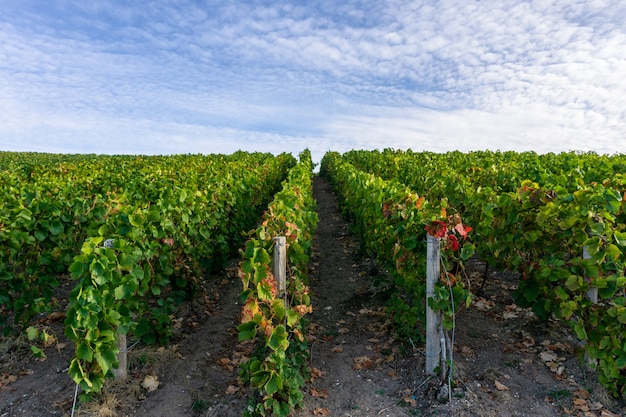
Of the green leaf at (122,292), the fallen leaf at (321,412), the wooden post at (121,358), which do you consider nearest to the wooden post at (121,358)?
the wooden post at (121,358)

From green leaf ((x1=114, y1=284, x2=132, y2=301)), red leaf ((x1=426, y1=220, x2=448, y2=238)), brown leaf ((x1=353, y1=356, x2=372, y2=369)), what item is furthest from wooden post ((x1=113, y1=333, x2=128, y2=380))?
red leaf ((x1=426, y1=220, x2=448, y2=238))

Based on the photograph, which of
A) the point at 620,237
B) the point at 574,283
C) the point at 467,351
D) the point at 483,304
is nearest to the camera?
the point at 620,237

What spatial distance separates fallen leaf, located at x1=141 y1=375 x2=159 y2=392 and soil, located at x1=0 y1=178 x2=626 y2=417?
1 centimetres

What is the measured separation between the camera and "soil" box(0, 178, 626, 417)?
15.0 feet

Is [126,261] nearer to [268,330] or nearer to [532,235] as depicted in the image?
[268,330]

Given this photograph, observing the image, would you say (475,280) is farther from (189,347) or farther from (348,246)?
(189,347)

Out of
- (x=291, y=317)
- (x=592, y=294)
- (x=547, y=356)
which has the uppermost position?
(x=592, y=294)

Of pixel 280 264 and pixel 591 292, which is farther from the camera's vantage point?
pixel 591 292

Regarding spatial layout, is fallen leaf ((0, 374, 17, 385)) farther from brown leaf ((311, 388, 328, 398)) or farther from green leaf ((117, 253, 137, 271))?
brown leaf ((311, 388, 328, 398))

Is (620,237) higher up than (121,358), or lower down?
higher up

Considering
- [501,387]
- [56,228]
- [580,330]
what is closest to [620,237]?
[580,330]

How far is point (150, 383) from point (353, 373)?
7.71 ft

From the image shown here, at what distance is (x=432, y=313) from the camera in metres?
4.87

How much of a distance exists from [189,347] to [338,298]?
267 centimetres
